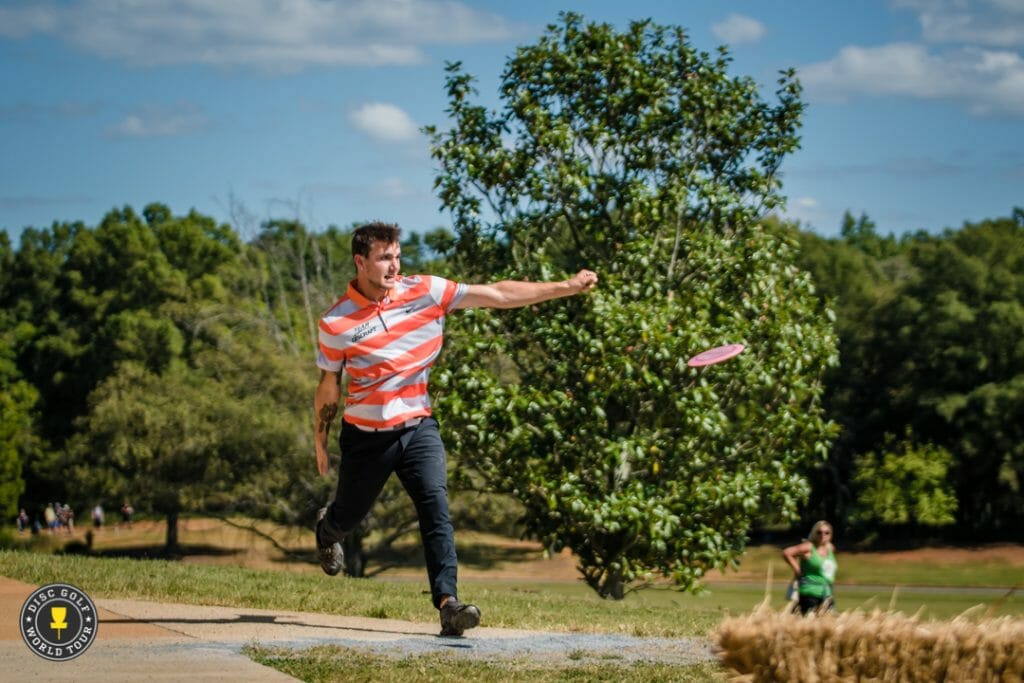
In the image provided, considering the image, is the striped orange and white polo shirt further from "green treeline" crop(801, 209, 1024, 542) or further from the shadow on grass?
"green treeline" crop(801, 209, 1024, 542)

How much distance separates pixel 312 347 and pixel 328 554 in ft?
126

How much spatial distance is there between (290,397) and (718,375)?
24989 mm

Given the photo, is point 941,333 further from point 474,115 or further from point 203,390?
point 474,115

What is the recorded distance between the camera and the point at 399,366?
25.7 ft

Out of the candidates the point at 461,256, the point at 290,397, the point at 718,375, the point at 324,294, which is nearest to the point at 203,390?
the point at 290,397

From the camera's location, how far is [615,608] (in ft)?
40.7

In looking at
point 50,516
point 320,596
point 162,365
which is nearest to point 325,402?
point 320,596

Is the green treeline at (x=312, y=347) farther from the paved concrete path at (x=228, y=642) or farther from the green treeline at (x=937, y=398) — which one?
the paved concrete path at (x=228, y=642)

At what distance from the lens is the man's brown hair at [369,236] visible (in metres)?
7.86

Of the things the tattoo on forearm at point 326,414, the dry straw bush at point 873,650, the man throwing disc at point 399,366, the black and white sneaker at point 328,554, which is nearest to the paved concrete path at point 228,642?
the black and white sneaker at point 328,554

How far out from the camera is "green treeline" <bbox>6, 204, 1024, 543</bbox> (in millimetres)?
49125

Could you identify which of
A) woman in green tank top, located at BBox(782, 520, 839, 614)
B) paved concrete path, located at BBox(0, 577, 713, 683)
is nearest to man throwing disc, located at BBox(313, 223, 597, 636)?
paved concrete path, located at BBox(0, 577, 713, 683)
